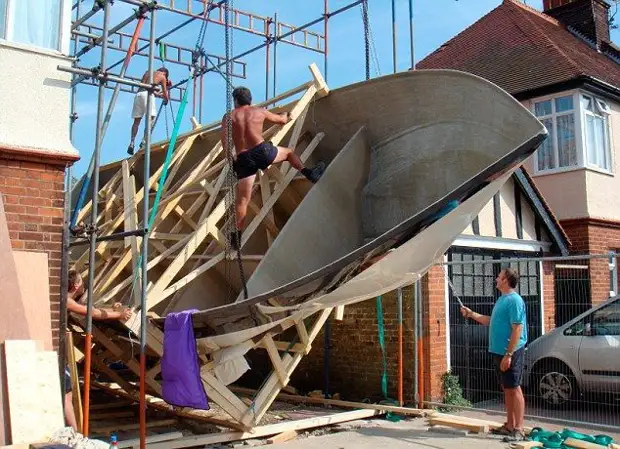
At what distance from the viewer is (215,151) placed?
8336 mm

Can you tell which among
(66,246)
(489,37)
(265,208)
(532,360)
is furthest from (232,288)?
(489,37)

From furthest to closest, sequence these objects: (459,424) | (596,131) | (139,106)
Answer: (596,131), (139,106), (459,424)

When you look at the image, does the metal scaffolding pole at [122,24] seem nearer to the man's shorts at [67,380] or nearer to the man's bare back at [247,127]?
the man's bare back at [247,127]

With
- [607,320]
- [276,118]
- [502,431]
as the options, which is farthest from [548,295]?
[276,118]

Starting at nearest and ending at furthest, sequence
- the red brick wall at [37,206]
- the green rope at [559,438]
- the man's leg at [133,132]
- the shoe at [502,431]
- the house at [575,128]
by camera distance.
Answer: the red brick wall at [37,206], the green rope at [559,438], the shoe at [502,431], the man's leg at [133,132], the house at [575,128]

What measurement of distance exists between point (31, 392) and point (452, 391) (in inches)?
225

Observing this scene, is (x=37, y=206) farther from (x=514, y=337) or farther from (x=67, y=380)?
(x=514, y=337)

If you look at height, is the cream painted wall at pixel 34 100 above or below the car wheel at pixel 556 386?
above

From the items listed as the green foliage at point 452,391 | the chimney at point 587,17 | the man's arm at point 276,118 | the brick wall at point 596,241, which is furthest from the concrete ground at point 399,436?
the chimney at point 587,17

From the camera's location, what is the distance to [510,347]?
22.6ft

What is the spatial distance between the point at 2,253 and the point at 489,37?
1531 centimetres

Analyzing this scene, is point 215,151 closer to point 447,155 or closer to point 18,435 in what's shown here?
point 447,155

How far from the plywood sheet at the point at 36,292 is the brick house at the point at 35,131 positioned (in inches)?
1.9

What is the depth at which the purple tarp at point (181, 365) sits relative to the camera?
608 centimetres
